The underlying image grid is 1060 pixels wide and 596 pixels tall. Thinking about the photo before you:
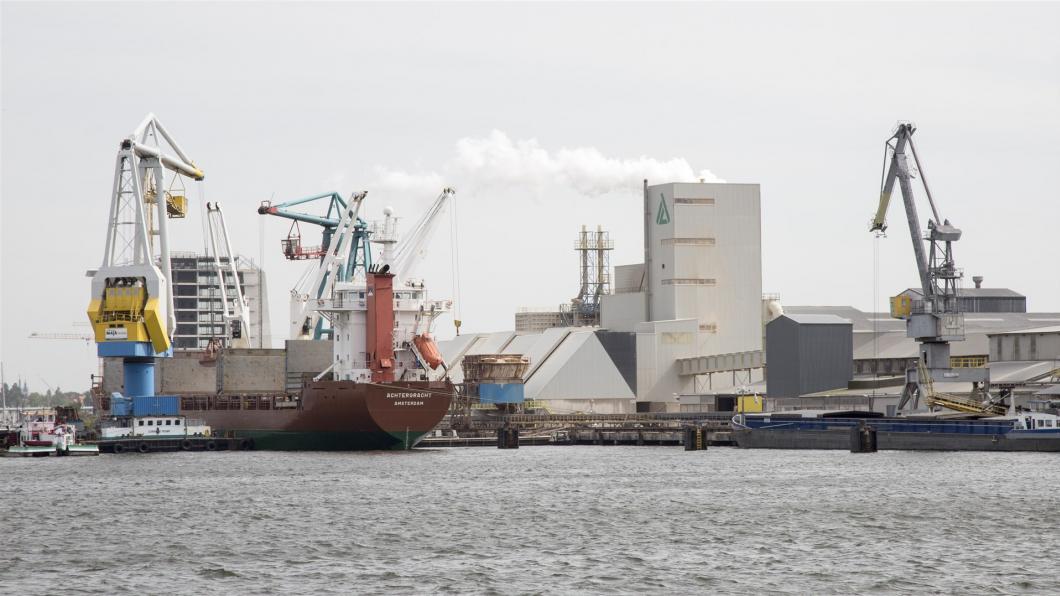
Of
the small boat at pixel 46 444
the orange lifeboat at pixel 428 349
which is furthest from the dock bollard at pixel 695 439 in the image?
the small boat at pixel 46 444

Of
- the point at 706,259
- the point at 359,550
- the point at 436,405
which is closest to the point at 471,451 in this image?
the point at 436,405

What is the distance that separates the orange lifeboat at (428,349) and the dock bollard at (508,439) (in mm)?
10675

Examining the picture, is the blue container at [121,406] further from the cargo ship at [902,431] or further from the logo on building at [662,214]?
the logo on building at [662,214]

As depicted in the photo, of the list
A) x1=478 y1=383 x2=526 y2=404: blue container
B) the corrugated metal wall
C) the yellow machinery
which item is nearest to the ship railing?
the yellow machinery

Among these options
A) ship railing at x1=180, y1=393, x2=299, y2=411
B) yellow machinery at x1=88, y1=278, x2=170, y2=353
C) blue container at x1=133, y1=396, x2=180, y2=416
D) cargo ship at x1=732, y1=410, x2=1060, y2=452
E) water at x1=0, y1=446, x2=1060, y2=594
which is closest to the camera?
water at x1=0, y1=446, x2=1060, y2=594

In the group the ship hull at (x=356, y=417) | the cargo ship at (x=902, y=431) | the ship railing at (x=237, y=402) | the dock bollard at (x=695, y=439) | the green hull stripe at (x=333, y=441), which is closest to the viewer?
the cargo ship at (x=902, y=431)

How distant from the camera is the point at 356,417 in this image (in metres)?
92.7

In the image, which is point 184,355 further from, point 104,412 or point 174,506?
point 174,506

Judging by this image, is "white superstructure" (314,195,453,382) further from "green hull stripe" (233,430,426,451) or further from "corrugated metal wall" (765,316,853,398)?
"corrugated metal wall" (765,316,853,398)

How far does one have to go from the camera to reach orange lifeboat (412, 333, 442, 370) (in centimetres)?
9694

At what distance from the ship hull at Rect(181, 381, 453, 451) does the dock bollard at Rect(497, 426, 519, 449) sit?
35.5 ft

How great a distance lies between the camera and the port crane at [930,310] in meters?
96.6

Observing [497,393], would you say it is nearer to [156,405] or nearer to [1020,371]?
[156,405]

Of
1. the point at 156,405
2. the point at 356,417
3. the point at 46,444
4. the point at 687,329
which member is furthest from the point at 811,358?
the point at 46,444
